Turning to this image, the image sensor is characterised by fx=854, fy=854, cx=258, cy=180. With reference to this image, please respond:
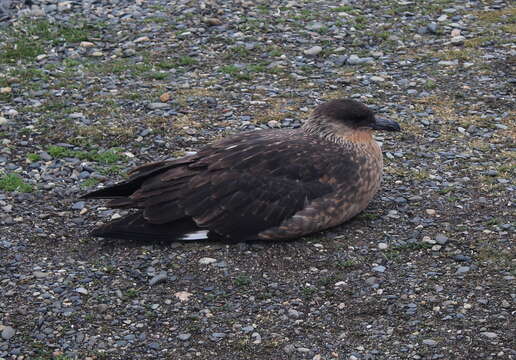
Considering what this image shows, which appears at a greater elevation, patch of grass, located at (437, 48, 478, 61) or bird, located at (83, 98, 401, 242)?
bird, located at (83, 98, 401, 242)

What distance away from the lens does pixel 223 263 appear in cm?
691

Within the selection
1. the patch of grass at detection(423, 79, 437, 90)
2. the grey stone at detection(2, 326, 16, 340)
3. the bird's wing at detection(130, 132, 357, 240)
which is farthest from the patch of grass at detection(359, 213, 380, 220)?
the grey stone at detection(2, 326, 16, 340)

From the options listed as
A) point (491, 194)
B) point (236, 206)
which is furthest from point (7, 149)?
point (491, 194)

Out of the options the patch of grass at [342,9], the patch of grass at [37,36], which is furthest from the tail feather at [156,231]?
the patch of grass at [342,9]

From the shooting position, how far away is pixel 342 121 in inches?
304

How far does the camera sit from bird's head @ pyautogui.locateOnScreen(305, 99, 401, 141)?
25.3 feet

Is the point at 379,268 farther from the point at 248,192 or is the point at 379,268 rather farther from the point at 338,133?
the point at 338,133

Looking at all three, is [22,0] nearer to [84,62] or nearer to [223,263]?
[84,62]

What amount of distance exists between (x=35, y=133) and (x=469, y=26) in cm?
606

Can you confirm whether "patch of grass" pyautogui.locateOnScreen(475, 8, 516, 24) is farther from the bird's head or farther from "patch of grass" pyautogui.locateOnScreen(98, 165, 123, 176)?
"patch of grass" pyautogui.locateOnScreen(98, 165, 123, 176)

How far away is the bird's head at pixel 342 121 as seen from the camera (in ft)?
25.3

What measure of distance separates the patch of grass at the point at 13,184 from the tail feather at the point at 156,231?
4.49 feet

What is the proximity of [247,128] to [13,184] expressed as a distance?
2581 mm

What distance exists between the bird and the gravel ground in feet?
0.58
